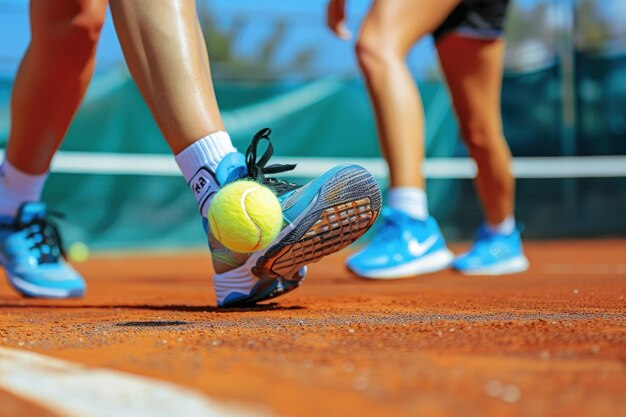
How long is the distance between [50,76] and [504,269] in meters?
2.13

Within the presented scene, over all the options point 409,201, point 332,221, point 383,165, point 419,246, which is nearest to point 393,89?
point 409,201

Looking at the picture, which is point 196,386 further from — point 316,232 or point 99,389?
point 316,232

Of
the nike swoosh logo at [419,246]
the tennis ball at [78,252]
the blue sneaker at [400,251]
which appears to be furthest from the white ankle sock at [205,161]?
the tennis ball at [78,252]

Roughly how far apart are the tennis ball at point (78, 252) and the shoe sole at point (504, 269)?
3.92m

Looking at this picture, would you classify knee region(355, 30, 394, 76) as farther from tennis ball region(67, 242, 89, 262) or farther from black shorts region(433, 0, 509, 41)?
tennis ball region(67, 242, 89, 262)

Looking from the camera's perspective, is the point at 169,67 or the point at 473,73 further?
the point at 473,73

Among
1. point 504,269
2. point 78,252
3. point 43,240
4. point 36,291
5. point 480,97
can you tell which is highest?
point 480,97

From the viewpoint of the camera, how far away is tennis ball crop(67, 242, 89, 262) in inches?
283

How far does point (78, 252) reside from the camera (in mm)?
7258

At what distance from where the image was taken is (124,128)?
7.68 m

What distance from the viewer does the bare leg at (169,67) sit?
212 cm

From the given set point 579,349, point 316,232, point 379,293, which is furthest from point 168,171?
point 579,349

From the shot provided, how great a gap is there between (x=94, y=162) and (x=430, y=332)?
6.21 meters

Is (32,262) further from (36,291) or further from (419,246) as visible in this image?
(419,246)
